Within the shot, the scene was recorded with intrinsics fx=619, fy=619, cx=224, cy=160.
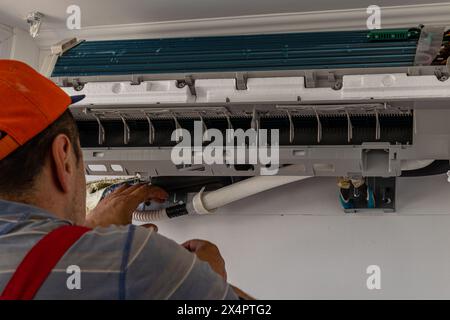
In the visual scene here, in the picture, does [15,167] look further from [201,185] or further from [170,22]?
[170,22]

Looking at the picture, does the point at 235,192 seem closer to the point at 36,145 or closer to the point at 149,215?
the point at 149,215

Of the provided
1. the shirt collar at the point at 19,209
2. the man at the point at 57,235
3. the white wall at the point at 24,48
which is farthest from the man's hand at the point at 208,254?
the white wall at the point at 24,48

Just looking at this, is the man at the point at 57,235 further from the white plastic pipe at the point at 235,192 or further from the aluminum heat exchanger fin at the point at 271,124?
the white plastic pipe at the point at 235,192

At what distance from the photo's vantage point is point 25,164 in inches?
43.3

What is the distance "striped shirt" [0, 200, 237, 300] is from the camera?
95cm

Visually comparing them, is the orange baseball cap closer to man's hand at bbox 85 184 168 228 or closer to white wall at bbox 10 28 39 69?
man's hand at bbox 85 184 168 228

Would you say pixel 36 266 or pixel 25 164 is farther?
pixel 25 164

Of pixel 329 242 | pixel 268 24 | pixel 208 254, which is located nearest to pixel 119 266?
pixel 208 254

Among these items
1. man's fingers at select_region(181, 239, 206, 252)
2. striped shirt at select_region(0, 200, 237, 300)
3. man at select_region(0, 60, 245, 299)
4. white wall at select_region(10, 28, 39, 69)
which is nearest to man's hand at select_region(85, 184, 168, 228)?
man's fingers at select_region(181, 239, 206, 252)

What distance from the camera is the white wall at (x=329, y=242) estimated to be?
6.95 ft

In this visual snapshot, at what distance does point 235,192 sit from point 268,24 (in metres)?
0.68

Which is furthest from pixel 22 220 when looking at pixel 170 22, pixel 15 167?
pixel 170 22

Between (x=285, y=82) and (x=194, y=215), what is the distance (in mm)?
766
